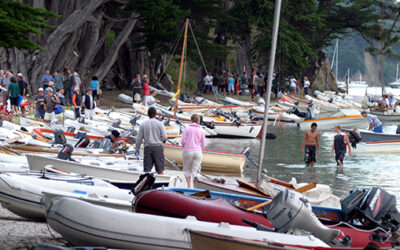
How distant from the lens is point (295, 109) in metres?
43.9

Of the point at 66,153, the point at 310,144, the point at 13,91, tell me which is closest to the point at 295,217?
the point at 66,153

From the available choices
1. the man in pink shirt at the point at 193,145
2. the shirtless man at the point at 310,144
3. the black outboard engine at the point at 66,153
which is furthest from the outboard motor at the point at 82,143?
the shirtless man at the point at 310,144

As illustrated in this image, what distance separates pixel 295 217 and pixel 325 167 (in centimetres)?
1423

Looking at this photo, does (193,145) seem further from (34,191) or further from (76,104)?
(76,104)

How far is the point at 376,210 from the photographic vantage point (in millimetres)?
9992

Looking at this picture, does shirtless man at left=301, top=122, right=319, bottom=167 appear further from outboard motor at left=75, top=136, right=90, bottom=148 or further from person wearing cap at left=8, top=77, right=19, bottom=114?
person wearing cap at left=8, top=77, right=19, bottom=114

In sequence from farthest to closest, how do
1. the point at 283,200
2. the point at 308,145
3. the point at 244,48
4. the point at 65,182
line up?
the point at 244,48, the point at 308,145, the point at 65,182, the point at 283,200

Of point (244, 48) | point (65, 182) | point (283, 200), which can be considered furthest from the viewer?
point (244, 48)

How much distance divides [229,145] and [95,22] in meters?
11.0

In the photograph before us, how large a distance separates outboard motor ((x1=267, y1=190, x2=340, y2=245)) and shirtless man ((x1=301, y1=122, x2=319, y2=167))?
438 inches

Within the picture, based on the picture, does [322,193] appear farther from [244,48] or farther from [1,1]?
[244,48]

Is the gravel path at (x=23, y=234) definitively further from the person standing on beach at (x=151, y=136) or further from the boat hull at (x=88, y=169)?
the boat hull at (x=88, y=169)

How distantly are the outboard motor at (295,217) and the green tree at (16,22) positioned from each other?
15.8 feet

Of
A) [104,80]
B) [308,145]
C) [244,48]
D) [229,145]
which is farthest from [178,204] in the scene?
[244,48]
